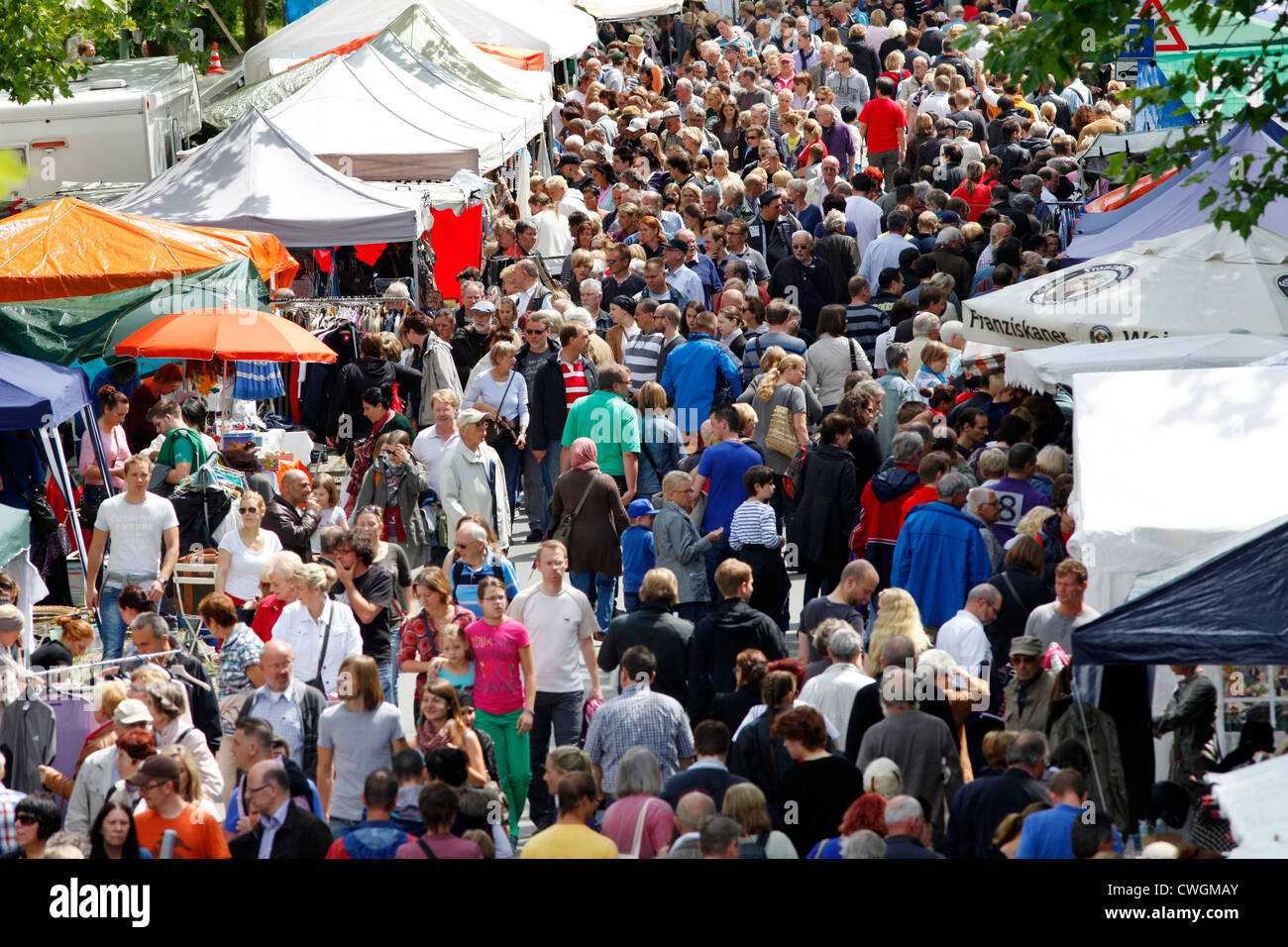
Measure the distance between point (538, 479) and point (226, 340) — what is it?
2.55m

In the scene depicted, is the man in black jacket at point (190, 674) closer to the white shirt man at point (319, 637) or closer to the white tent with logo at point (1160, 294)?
the white shirt man at point (319, 637)

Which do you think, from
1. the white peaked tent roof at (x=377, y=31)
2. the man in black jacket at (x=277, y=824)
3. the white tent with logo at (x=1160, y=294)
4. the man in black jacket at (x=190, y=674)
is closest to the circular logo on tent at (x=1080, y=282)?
the white tent with logo at (x=1160, y=294)

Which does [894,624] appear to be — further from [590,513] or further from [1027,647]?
[590,513]

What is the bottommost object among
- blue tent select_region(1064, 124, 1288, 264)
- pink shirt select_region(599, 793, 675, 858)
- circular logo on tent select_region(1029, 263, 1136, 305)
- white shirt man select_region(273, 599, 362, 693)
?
pink shirt select_region(599, 793, 675, 858)

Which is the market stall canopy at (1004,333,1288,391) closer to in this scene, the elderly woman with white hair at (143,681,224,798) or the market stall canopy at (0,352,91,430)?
the elderly woman with white hair at (143,681,224,798)

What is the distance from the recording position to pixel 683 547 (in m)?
9.91

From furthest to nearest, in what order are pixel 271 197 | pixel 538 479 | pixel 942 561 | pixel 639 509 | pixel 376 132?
1. pixel 376 132
2. pixel 271 197
3. pixel 538 479
4. pixel 639 509
5. pixel 942 561

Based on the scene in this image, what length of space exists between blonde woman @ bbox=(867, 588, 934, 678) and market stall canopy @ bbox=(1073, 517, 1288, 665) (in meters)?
1.77

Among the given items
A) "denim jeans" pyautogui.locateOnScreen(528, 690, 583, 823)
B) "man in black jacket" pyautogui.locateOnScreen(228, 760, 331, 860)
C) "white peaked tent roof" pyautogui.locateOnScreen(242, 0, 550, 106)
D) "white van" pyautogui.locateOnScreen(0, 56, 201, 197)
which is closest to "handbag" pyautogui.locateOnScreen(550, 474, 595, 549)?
"denim jeans" pyautogui.locateOnScreen(528, 690, 583, 823)

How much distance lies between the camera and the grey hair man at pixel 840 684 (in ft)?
26.0

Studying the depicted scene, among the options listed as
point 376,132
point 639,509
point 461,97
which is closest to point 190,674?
point 639,509

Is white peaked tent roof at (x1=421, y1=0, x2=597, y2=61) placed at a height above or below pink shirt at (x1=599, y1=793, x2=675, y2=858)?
above

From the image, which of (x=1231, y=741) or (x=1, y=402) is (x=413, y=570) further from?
(x=1231, y=741)

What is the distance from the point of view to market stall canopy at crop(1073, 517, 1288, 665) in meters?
6.41
